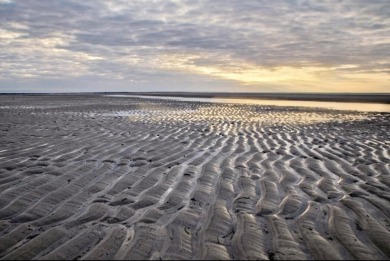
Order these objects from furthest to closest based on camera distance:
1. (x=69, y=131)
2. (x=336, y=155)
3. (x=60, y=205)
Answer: (x=69, y=131)
(x=336, y=155)
(x=60, y=205)

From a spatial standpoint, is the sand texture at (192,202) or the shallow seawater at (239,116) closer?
the sand texture at (192,202)

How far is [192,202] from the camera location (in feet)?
13.6

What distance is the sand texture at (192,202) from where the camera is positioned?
2936 millimetres

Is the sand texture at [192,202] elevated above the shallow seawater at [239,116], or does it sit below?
above

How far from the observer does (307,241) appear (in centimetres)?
309

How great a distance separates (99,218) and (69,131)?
812cm

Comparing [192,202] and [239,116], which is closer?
[192,202]

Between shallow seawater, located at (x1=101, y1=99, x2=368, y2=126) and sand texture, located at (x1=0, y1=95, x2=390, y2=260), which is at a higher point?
sand texture, located at (x1=0, y1=95, x2=390, y2=260)

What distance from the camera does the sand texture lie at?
2936mm

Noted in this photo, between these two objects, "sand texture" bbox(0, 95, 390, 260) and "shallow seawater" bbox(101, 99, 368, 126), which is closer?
"sand texture" bbox(0, 95, 390, 260)

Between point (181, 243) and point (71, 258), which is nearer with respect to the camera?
point (71, 258)

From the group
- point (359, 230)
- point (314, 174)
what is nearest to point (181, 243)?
point (359, 230)

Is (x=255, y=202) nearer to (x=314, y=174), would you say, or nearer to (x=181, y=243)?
(x=181, y=243)

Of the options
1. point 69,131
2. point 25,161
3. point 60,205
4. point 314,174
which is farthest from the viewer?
point 69,131
